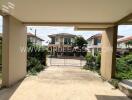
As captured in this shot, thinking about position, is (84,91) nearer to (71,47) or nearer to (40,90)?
(40,90)

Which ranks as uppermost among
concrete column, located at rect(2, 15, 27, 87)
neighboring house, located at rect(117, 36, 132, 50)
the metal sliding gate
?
neighboring house, located at rect(117, 36, 132, 50)

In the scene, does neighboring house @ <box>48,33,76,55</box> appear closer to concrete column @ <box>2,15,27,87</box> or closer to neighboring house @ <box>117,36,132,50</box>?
neighboring house @ <box>117,36,132,50</box>

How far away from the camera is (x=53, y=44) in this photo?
4362cm

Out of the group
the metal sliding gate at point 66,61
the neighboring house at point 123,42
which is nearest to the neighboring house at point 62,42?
the metal sliding gate at point 66,61

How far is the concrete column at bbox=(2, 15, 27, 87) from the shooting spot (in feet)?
24.8

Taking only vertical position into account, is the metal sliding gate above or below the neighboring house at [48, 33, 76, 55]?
below

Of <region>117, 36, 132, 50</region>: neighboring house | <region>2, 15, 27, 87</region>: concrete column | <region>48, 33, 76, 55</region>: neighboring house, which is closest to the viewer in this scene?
<region>2, 15, 27, 87</region>: concrete column

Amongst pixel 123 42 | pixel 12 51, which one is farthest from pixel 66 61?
pixel 12 51

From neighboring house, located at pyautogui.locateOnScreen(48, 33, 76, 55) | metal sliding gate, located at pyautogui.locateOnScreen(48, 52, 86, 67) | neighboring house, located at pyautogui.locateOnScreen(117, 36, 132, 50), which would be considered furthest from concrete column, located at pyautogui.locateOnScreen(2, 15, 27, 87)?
neighboring house, located at pyautogui.locateOnScreen(48, 33, 76, 55)

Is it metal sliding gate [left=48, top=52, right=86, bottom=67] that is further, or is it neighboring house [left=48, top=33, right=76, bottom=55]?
neighboring house [left=48, top=33, right=76, bottom=55]

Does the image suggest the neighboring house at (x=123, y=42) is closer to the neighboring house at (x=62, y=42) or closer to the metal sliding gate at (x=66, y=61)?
the metal sliding gate at (x=66, y=61)

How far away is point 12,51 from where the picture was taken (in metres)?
8.03

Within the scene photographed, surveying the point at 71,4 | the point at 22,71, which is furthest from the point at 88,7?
the point at 22,71

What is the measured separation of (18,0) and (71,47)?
36387 mm
